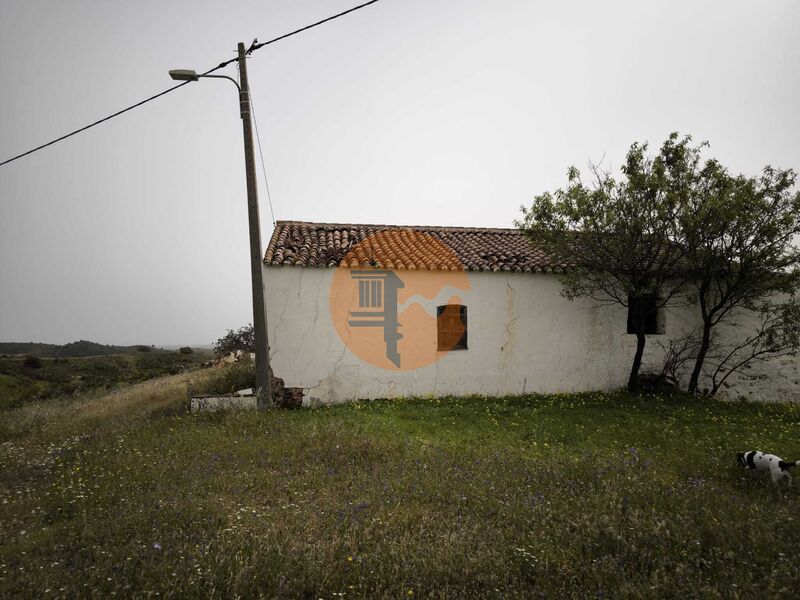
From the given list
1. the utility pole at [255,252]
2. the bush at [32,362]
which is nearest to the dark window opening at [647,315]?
the utility pole at [255,252]

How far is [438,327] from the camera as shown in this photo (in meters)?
11.3

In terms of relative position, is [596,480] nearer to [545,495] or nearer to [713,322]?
[545,495]

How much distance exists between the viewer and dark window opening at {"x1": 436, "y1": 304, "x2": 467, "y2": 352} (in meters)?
11.3

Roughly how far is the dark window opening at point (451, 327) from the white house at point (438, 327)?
0.09 feet

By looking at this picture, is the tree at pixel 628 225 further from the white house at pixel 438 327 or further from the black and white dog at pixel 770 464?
the black and white dog at pixel 770 464

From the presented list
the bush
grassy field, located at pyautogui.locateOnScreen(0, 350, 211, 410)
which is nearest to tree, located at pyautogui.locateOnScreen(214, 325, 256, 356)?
grassy field, located at pyautogui.locateOnScreen(0, 350, 211, 410)

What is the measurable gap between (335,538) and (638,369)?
10480 millimetres

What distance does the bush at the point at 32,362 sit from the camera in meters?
17.3

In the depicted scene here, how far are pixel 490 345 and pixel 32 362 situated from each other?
1919cm

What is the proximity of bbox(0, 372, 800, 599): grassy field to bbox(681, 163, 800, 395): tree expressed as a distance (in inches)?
162

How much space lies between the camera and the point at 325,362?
10695 mm

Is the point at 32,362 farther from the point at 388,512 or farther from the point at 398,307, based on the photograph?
the point at 388,512

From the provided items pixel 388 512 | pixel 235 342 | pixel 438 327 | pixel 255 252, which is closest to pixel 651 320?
pixel 438 327

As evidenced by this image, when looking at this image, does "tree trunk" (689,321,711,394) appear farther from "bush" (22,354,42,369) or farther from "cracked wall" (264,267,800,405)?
"bush" (22,354,42,369)
